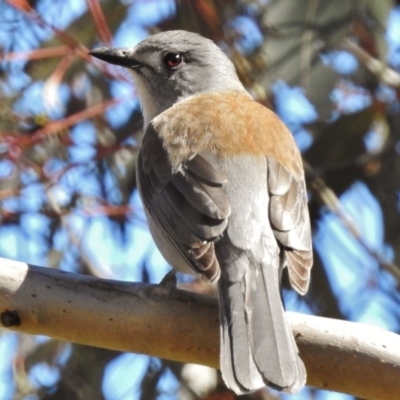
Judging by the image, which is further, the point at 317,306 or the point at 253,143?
the point at 317,306

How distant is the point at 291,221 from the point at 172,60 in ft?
5.35

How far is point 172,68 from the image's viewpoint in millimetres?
4945

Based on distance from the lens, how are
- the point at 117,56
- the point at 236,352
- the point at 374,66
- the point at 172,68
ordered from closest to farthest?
1. the point at 236,352
2. the point at 117,56
3. the point at 172,68
4. the point at 374,66

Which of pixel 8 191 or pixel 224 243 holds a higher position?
pixel 224 243

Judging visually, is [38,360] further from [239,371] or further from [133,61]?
[239,371]

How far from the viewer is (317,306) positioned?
5125 mm

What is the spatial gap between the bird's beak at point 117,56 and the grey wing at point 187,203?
74 centimetres

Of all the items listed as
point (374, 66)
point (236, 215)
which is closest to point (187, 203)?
point (236, 215)

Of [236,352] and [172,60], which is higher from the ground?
[236,352]

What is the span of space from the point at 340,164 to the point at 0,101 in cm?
190

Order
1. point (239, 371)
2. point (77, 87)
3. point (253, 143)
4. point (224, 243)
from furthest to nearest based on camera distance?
point (77, 87)
point (253, 143)
point (224, 243)
point (239, 371)

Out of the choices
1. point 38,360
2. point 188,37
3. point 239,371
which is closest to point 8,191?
point 38,360

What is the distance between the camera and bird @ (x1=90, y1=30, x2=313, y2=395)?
3.07m

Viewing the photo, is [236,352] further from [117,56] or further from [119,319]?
[117,56]
